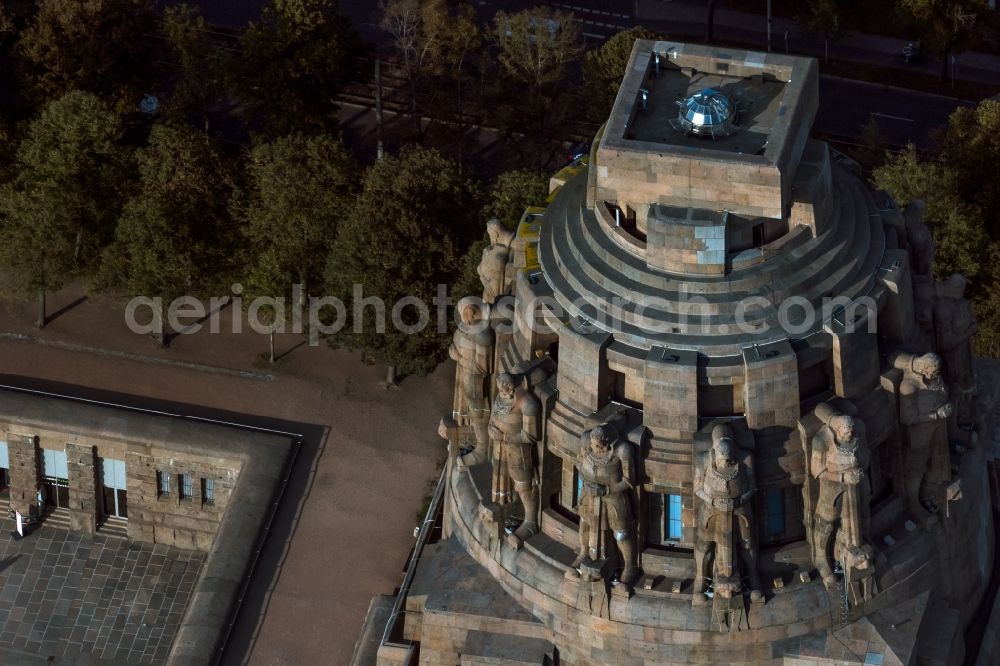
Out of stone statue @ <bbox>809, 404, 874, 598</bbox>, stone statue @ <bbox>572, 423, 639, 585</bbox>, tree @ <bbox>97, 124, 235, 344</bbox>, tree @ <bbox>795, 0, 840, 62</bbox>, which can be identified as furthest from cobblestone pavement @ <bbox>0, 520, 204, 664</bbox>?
tree @ <bbox>795, 0, 840, 62</bbox>

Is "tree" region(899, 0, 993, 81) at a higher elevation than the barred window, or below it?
below

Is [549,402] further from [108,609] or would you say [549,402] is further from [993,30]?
[993,30]

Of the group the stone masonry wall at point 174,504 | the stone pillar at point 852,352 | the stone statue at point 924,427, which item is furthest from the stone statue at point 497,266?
the stone masonry wall at point 174,504

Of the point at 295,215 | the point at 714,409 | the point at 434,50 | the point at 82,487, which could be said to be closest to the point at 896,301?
the point at 714,409

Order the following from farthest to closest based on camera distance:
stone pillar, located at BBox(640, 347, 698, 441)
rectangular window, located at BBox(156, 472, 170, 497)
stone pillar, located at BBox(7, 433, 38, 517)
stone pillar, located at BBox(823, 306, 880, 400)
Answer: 1. stone pillar, located at BBox(7, 433, 38, 517)
2. rectangular window, located at BBox(156, 472, 170, 497)
3. stone pillar, located at BBox(823, 306, 880, 400)
4. stone pillar, located at BBox(640, 347, 698, 441)

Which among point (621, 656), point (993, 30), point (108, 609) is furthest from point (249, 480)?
point (993, 30)

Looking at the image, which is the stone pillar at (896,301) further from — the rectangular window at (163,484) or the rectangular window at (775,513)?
the rectangular window at (163,484)

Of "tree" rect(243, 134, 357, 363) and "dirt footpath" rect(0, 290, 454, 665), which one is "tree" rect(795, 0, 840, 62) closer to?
"tree" rect(243, 134, 357, 363)

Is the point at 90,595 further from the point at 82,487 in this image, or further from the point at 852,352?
the point at 852,352
